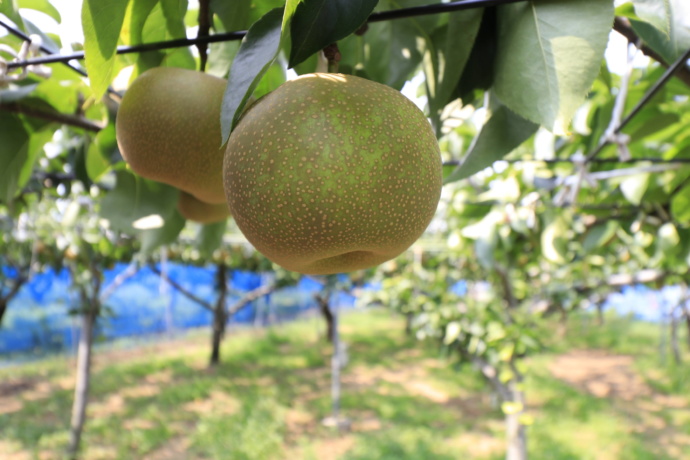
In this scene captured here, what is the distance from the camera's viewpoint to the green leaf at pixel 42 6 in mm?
728

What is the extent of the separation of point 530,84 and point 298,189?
0.69ft

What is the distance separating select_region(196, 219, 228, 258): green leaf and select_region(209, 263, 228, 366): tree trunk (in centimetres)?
507

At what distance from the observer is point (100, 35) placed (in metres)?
0.39

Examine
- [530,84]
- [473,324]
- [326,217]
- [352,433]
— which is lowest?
[352,433]

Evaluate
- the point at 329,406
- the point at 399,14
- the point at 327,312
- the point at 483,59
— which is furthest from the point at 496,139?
the point at 327,312

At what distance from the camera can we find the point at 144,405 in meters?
4.75

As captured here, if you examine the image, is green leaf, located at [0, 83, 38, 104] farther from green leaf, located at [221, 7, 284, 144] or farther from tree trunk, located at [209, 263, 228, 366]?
tree trunk, located at [209, 263, 228, 366]

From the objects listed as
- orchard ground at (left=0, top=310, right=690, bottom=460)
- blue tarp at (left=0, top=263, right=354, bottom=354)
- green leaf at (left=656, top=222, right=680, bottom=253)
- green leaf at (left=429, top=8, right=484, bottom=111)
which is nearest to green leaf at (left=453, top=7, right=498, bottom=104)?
green leaf at (left=429, top=8, right=484, bottom=111)

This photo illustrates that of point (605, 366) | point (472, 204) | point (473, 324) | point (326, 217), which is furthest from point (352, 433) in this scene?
point (326, 217)

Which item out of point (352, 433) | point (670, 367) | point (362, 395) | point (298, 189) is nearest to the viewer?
point (298, 189)

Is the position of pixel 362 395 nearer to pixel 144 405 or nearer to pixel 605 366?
pixel 144 405

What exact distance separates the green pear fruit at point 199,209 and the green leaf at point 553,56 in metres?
0.43

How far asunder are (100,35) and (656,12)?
42cm

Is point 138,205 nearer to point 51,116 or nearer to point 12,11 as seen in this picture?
point 51,116
